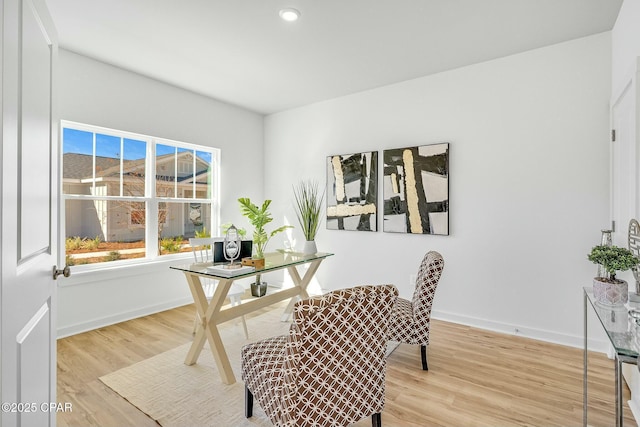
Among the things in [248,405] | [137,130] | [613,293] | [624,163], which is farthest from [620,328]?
[137,130]

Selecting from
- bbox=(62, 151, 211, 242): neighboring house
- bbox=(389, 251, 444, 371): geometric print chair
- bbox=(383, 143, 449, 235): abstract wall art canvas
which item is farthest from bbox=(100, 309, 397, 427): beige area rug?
bbox=(62, 151, 211, 242): neighboring house

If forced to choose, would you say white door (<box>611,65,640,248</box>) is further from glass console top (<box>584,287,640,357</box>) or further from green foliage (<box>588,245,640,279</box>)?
glass console top (<box>584,287,640,357</box>)

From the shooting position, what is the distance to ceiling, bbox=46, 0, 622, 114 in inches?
93.7

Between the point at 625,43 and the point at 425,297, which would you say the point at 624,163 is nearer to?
the point at 625,43

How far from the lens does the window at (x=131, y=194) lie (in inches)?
128

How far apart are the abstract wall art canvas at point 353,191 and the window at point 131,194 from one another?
164cm

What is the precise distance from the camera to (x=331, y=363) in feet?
4.70

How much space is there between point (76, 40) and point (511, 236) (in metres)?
4.39

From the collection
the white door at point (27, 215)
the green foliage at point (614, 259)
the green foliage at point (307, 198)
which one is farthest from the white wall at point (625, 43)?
the green foliage at point (307, 198)

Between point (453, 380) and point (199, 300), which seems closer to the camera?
point (453, 380)

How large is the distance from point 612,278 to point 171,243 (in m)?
4.14

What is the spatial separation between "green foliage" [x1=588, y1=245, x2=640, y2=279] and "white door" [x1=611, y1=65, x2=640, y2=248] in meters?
0.53

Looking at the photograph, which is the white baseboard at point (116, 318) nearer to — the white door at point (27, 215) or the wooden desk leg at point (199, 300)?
the wooden desk leg at point (199, 300)

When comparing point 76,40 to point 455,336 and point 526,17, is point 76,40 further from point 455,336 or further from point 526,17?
point 455,336
